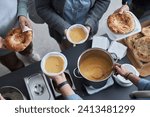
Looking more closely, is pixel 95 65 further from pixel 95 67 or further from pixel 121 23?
pixel 121 23

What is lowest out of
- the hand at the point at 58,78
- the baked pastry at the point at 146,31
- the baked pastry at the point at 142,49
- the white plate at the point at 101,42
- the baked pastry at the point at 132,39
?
the baked pastry at the point at 142,49

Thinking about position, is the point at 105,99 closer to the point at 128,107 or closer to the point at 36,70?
the point at 128,107

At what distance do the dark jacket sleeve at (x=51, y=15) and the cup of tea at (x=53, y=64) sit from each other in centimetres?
27

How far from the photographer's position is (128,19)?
1.20 meters

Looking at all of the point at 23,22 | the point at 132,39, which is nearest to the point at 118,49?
the point at 132,39

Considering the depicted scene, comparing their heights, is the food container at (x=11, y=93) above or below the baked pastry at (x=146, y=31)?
above

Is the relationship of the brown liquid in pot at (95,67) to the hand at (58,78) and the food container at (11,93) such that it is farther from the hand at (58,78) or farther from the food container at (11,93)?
the food container at (11,93)

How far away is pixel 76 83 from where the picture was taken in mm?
1136

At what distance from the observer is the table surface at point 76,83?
111cm

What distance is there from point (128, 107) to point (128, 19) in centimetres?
44

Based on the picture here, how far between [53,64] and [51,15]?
1.20 feet

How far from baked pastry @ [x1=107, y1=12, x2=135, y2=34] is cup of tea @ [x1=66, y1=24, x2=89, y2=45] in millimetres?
120

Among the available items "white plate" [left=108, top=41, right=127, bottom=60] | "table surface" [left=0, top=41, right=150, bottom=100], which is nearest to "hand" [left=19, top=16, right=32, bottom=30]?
"table surface" [left=0, top=41, right=150, bottom=100]


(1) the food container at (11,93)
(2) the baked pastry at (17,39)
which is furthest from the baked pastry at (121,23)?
(1) the food container at (11,93)
